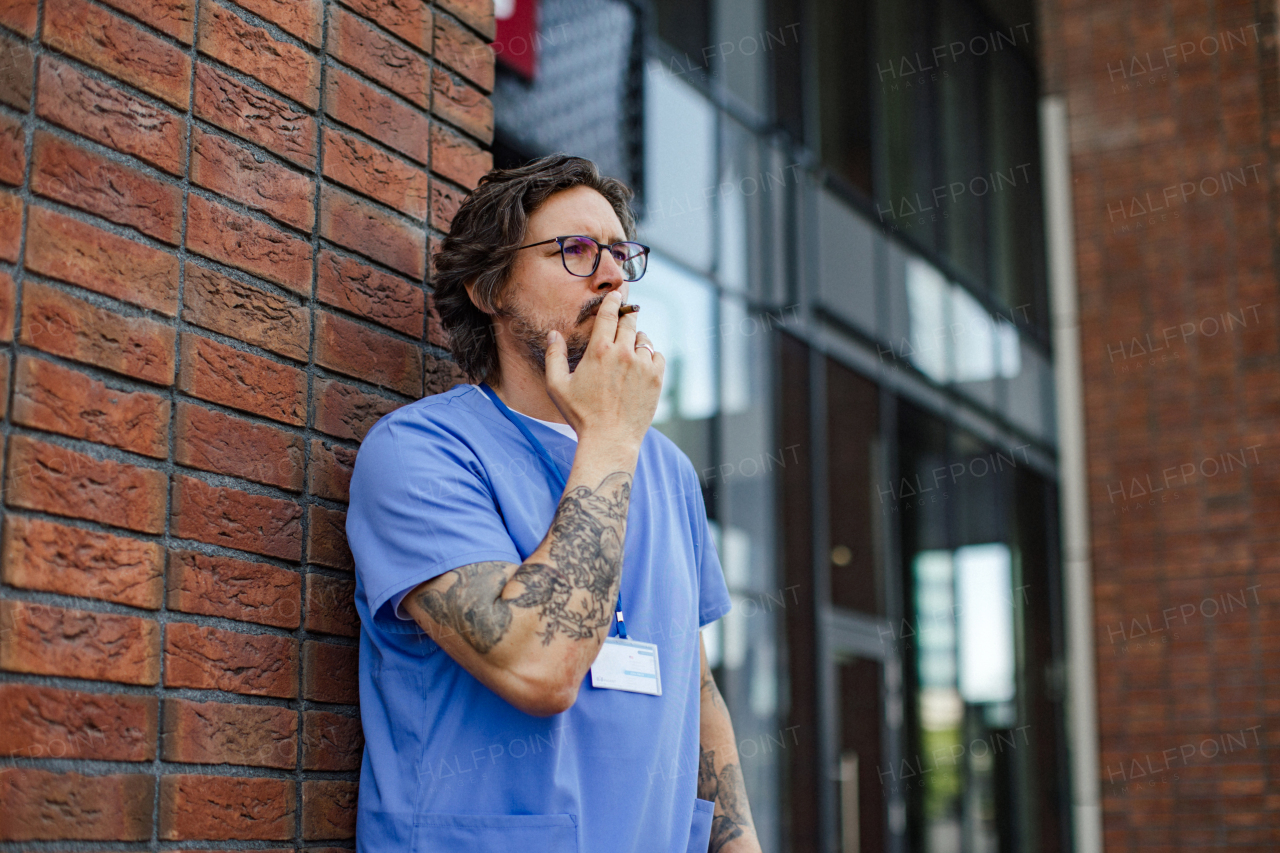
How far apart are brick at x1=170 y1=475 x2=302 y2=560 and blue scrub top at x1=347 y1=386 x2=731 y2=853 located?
10 cm

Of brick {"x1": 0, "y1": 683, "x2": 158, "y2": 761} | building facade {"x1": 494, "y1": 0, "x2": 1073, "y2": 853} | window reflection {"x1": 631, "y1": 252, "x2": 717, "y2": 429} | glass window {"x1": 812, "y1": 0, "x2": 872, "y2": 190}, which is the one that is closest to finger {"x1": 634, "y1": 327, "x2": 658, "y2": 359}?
brick {"x1": 0, "y1": 683, "x2": 158, "y2": 761}

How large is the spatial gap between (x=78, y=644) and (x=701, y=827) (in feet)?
3.73

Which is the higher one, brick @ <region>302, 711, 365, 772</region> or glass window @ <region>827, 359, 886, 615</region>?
glass window @ <region>827, 359, 886, 615</region>

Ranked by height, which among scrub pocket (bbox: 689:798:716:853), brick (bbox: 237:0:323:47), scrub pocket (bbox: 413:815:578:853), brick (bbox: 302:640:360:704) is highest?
brick (bbox: 237:0:323:47)

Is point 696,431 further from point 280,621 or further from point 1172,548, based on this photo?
point 280,621

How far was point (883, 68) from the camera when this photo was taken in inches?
401

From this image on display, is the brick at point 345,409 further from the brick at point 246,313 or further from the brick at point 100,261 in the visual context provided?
the brick at point 100,261

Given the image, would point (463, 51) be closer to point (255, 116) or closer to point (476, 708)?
point (255, 116)

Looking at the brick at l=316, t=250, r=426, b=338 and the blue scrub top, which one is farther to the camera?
the brick at l=316, t=250, r=426, b=338

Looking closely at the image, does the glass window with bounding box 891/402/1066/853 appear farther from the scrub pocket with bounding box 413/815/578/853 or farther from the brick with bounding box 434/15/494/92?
the scrub pocket with bounding box 413/815/578/853

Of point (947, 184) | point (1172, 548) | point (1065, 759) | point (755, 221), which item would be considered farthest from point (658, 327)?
point (1065, 759)

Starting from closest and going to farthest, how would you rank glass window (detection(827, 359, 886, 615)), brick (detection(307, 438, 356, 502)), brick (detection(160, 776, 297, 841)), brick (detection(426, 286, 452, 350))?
brick (detection(160, 776, 297, 841))
brick (detection(307, 438, 356, 502))
brick (detection(426, 286, 452, 350))
glass window (detection(827, 359, 886, 615))

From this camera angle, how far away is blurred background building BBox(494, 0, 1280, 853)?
747 cm

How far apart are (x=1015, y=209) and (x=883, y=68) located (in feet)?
8.69
